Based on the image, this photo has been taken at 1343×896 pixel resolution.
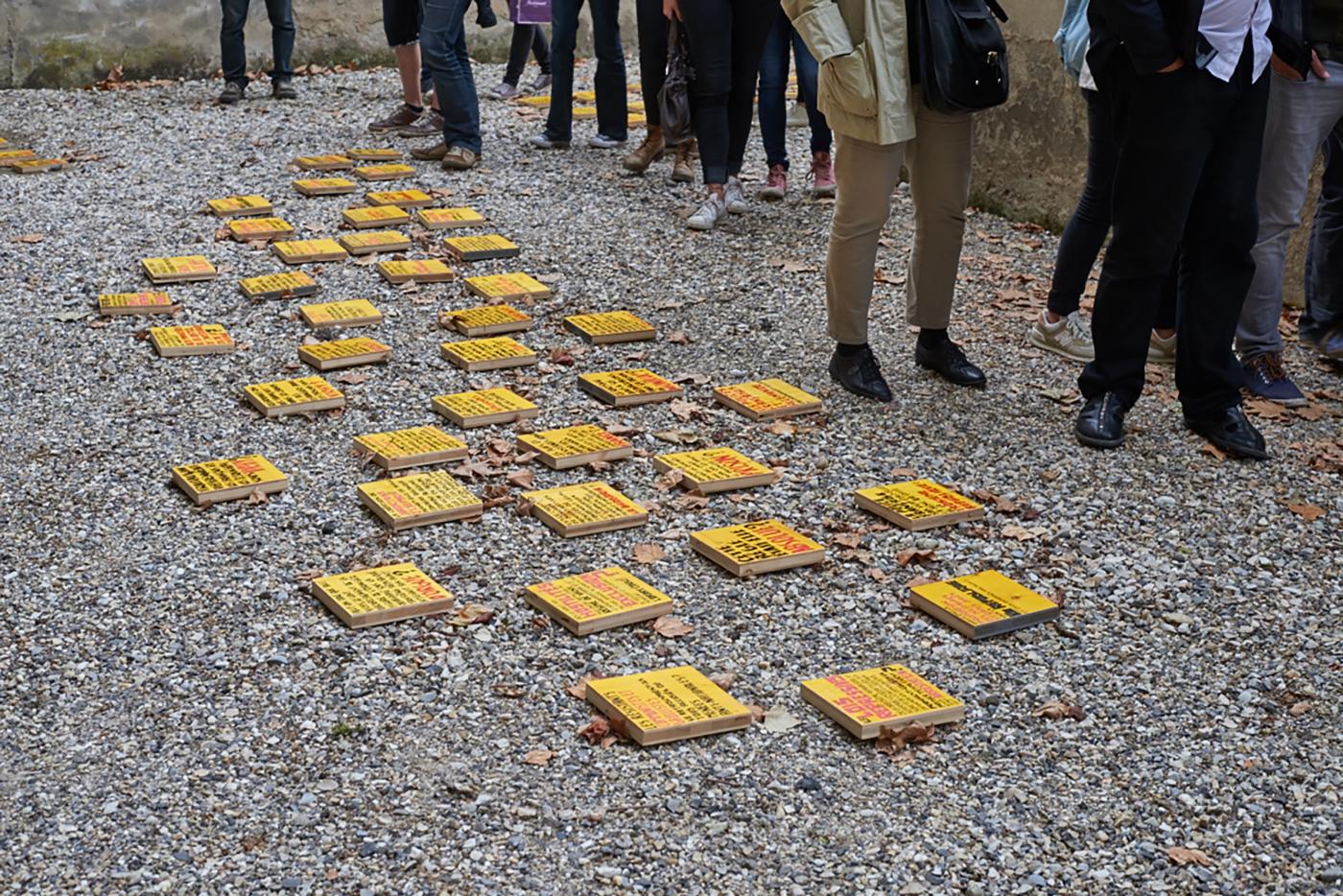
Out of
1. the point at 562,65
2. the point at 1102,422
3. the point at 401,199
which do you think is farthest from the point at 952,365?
the point at 562,65

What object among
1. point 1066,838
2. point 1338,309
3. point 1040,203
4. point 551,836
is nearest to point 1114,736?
point 1066,838

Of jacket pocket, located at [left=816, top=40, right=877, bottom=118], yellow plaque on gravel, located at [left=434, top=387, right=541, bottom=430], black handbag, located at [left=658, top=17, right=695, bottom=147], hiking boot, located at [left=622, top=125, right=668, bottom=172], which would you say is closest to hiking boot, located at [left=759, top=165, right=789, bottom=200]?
black handbag, located at [left=658, top=17, right=695, bottom=147]

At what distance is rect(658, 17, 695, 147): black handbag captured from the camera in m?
7.88

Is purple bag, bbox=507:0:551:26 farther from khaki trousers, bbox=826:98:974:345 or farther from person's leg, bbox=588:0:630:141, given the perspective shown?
khaki trousers, bbox=826:98:974:345

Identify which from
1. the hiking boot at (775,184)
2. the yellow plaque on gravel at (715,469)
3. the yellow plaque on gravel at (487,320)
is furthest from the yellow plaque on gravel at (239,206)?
the yellow plaque on gravel at (715,469)

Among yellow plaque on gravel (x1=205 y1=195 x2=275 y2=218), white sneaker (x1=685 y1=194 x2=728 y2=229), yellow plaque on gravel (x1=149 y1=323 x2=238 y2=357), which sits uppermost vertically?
white sneaker (x1=685 y1=194 x2=728 y2=229)

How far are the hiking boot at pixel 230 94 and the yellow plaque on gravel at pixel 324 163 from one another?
2.53 meters

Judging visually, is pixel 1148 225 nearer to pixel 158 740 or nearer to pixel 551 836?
pixel 551 836

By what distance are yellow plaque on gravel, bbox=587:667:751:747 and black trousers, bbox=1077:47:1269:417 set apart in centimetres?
225

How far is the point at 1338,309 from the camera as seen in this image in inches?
241

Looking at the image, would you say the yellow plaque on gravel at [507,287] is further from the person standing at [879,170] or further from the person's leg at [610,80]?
the person's leg at [610,80]

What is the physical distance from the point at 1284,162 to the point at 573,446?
2.69 metres

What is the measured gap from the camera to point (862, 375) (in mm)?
5574

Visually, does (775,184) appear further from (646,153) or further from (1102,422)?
(1102,422)
